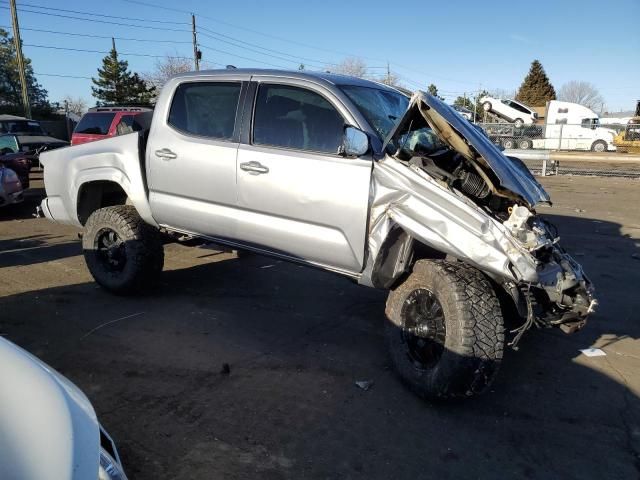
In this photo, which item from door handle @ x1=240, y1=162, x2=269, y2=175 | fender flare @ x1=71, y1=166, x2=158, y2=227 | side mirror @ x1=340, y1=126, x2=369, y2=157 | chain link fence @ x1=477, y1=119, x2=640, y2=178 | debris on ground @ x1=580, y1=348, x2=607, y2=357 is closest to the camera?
side mirror @ x1=340, y1=126, x2=369, y2=157

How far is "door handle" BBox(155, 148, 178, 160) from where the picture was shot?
15.4 feet

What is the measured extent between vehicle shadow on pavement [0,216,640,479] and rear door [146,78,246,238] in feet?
3.19

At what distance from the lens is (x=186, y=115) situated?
481cm

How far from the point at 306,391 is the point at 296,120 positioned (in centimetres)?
211

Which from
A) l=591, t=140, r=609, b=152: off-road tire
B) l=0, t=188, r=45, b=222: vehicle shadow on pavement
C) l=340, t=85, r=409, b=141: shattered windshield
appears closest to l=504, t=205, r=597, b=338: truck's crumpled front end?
l=340, t=85, r=409, b=141: shattered windshield

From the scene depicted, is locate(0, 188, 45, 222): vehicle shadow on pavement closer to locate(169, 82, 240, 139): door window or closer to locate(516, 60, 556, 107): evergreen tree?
locate(169, 82, 240, 139): door window

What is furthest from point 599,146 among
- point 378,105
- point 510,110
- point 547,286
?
point 547,286

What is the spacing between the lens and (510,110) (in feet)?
112

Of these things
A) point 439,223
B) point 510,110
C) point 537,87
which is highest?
point 537,87

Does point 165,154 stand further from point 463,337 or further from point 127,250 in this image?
point 463,337

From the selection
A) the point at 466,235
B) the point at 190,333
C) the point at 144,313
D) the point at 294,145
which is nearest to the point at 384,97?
the point at 294,145

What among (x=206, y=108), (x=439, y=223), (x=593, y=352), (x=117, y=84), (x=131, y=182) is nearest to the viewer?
(x=439, y=223)

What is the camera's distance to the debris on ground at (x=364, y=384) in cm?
362

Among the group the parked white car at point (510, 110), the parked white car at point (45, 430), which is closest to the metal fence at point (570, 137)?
the parked white car at point (510, 110)
